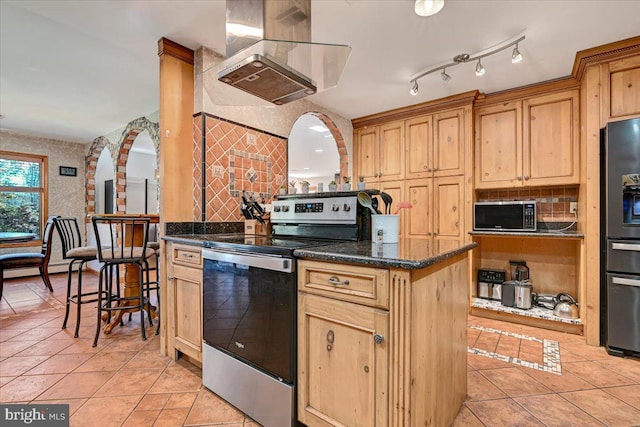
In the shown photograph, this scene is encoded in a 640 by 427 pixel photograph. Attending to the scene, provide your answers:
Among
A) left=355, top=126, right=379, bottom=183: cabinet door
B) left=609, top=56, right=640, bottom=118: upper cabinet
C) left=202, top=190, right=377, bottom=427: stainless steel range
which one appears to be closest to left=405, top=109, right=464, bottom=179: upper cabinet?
left=355, top=126, right=379, bottom=183: cabinet door

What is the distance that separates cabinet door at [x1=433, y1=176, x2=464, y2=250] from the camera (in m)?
3.35

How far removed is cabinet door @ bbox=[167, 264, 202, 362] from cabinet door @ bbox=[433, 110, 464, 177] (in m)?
2.86

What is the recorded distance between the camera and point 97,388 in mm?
1812

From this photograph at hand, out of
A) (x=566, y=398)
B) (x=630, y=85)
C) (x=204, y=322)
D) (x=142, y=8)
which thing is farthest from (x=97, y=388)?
(x=630, y=85)

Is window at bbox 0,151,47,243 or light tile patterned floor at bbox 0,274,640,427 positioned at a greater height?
window at bbox 0,151,47,243

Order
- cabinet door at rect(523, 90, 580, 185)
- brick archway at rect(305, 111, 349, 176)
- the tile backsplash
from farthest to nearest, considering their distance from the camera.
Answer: brick archway at rect(305, 111, 349, 176) < the tile backsplash < cabinet door at rect(523, 90, 580, 185)

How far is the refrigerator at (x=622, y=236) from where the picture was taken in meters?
2.20

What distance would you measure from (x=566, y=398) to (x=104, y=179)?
728 centimetres

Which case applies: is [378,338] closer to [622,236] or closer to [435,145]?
[622,236]

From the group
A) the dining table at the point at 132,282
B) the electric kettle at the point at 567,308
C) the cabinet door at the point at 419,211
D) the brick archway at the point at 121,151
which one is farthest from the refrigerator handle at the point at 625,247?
the brick archway at the point at 121,151

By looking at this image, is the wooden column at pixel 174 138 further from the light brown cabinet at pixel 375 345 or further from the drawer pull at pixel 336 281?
the drawer pull at pixel 336 281

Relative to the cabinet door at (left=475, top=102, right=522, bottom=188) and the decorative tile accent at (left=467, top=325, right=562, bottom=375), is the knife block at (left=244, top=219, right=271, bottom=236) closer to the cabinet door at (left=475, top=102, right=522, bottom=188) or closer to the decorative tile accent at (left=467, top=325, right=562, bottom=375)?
the decorative tile accent at (left=467, top=325, right=562, bottom=375)

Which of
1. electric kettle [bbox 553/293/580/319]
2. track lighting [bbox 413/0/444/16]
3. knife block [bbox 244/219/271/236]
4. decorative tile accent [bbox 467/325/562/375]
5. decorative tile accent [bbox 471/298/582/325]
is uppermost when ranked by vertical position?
track lighting [bbox 413/0/444/16]

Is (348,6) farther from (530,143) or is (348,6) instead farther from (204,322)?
(530,143)
